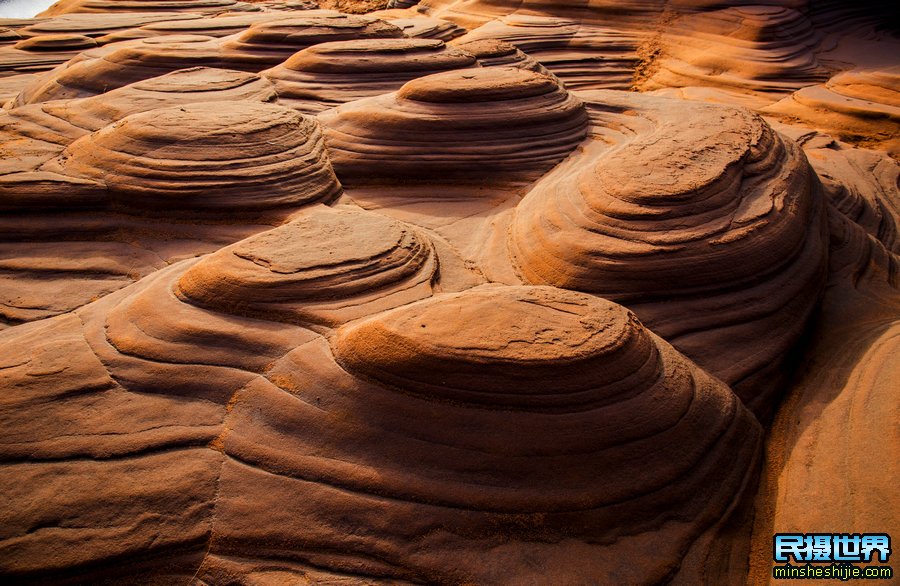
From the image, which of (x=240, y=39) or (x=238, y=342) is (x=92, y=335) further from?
(x=240, y=39)

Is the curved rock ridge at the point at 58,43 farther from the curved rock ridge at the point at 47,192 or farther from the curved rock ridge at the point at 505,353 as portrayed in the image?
the curved rock ridge at the point at 505,353

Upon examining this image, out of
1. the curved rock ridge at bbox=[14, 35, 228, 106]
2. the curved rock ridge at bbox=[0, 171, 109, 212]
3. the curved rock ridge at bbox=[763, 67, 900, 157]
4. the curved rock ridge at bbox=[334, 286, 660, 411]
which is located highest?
the curved rock ridge at bbox=[14, 35, 228, 106]

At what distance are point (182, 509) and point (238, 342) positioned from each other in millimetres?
703

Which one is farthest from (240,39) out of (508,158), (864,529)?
(864,529)

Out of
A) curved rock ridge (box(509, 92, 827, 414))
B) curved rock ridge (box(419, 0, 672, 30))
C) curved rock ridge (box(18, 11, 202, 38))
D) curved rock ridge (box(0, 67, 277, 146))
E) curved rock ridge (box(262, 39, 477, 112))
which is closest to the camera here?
curved rock ridge (box(509, 92, 827, 414))

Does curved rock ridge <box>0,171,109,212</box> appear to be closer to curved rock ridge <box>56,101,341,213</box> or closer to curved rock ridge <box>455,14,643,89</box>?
curved rock ridge <box>56,101,341,213</box>

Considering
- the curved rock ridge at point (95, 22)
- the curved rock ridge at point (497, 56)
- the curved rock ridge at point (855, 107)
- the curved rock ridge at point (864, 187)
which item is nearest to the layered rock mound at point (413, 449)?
the curved rock ridge at point (864, 187)

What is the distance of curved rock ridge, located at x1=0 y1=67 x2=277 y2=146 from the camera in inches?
167

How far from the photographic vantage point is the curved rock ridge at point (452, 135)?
4.25 metres

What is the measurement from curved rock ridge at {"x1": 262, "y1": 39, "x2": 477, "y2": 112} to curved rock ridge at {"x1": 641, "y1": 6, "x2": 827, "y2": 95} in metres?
3.30

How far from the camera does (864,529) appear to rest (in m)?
2.19

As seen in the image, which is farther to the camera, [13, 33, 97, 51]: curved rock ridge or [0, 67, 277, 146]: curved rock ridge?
[13, 33, 97, 51]: curved rock ridge

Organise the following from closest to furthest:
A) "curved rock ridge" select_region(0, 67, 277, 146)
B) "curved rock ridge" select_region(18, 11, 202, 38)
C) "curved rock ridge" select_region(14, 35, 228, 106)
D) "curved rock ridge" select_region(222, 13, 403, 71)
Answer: "curved rock ridge" select_region(0, 67, 277, 146) → "curved rock ridge" select_region(14, 35, 228, 106) → "curved rock ridge" select_region(222, 13, 403, 71) → "curved rock ridge" select_region(18, 11, 202, 38)

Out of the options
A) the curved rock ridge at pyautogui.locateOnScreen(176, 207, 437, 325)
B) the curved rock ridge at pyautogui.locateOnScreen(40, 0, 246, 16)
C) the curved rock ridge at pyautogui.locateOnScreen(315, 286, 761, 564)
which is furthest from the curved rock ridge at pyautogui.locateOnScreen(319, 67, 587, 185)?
the curved rock ridge at pyautogui.locateOnScreen(40, 0, 246, 16)
